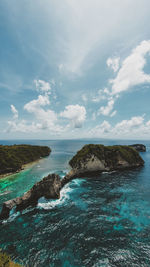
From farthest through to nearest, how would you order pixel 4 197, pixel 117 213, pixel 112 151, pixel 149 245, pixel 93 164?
pixel 112 151
pixel 93 164
pixel 4 197
pixel 117 213
pixel 149 245

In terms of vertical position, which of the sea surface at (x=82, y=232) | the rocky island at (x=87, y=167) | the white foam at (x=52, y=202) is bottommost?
the white foam at (x=52, y=202)

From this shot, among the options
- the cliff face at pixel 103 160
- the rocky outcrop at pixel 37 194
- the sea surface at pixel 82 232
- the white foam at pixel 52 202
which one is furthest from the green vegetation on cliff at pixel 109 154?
the sea surface at pixel 82 232

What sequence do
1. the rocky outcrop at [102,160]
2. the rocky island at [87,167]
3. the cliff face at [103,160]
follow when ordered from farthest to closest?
1. the cliff face at [103,160]
2. the rocky outcrop at [102,160]
3. the rocky island at [87,167]

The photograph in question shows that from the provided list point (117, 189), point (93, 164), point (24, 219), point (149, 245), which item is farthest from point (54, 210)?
point (93, 164)

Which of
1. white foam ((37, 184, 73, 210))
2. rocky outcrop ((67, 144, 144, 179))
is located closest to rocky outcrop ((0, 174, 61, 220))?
white foam ((37, 184, 73, 210))

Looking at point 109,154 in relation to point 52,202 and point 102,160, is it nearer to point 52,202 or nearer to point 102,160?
point 102,160

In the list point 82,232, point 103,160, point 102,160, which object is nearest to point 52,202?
point 82,232

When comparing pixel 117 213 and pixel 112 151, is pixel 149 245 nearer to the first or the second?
pixel 117 213

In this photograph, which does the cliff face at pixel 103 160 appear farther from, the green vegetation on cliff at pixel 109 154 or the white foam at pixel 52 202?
the white foam at pixel 52 202

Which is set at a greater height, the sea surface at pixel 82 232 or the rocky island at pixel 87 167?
the rocky island at pixel 87 167
